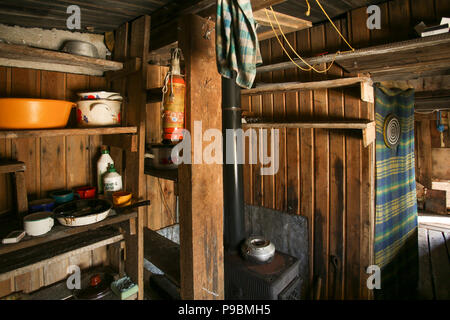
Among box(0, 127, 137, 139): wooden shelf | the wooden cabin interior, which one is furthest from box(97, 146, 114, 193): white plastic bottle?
box(0, 127, 137, 139): wooden shelf

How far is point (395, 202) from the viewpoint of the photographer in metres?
3.27

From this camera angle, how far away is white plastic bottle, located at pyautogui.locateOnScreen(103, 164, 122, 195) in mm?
2197

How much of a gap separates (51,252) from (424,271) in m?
5.75

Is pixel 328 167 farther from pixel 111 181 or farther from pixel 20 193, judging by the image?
pixel 20 193

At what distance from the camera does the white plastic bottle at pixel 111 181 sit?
2.20 meters

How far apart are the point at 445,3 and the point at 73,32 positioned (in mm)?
3278

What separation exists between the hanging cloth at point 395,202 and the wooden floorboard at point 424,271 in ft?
0.72

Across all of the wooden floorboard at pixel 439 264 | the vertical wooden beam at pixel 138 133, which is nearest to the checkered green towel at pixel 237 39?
the vertical wooden beam at pixel 138 133

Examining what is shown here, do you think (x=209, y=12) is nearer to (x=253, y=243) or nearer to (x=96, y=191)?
(x=96, y=191)

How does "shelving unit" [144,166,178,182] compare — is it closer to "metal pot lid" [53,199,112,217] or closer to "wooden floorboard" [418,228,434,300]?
"metal pot lid" [53,199,112,217]

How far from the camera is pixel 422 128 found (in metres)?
8.05

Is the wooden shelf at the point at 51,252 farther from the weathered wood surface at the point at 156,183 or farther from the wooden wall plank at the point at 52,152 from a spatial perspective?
the weathered wood surface at the point at 156,183

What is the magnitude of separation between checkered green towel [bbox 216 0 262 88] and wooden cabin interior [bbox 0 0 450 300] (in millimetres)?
311

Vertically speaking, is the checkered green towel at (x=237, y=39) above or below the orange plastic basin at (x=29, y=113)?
above
